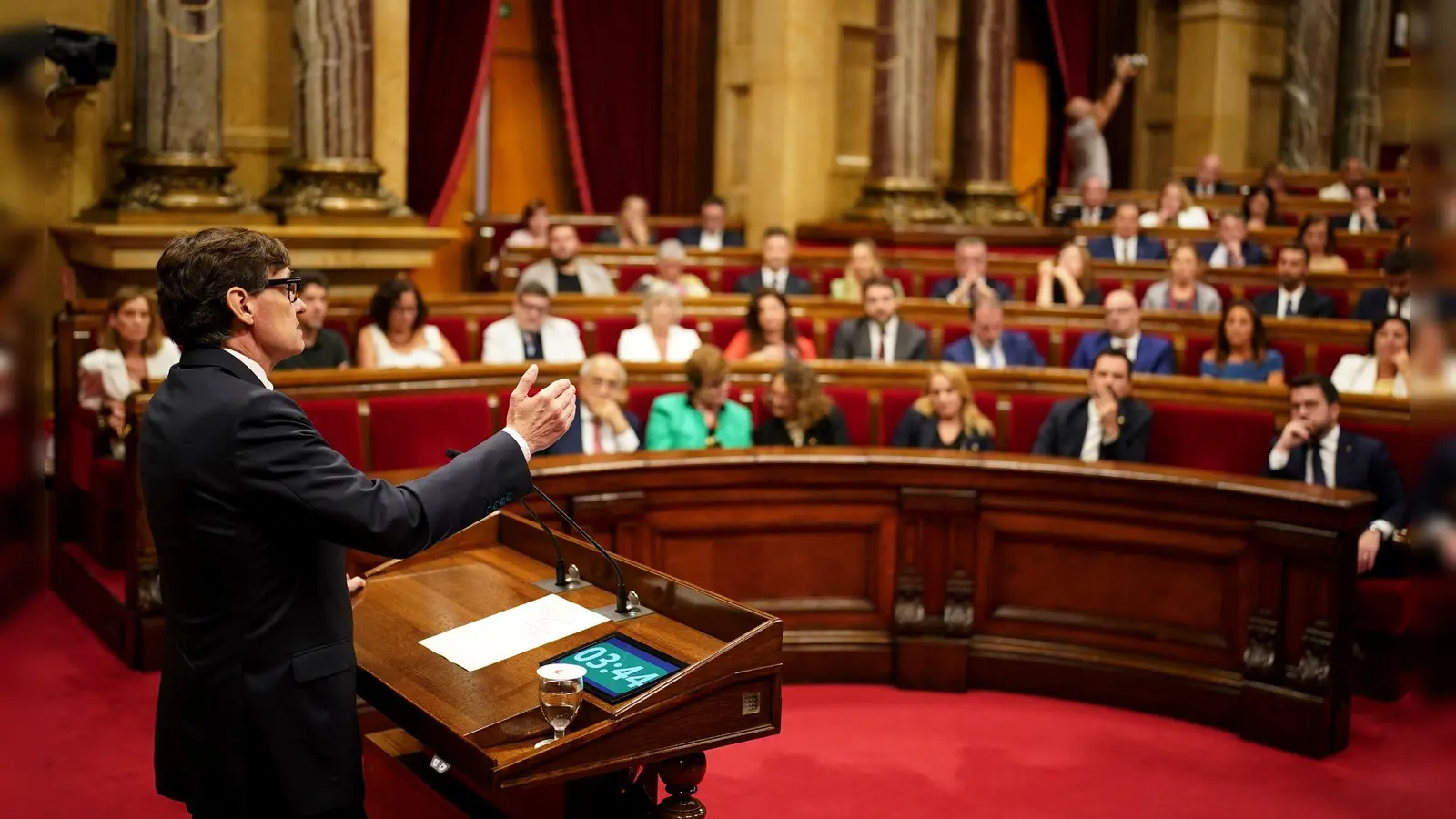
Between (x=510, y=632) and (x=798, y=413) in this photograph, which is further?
(x=798, y=413)

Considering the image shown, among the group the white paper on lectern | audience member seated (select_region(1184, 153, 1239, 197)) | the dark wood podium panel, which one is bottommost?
the dark wood podium panel

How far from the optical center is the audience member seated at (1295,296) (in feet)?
21.9

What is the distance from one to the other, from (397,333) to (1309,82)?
982cm

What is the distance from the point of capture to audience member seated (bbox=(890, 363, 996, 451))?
4.62m

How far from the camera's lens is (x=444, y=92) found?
9.40 m

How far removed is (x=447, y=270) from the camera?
9797mm

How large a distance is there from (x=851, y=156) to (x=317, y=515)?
27.6 ft

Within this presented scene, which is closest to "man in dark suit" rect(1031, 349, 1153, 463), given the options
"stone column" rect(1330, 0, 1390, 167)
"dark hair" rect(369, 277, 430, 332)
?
"dark hair" rect(369, 277, 430, 332)

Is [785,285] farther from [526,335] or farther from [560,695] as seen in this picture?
[560,695]

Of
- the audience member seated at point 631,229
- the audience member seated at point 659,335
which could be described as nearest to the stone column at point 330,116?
the audience member seated at point 659,335

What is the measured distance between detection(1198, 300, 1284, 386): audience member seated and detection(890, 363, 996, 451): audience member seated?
142cm

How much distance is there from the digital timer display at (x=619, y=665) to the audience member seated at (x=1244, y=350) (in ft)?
13.4

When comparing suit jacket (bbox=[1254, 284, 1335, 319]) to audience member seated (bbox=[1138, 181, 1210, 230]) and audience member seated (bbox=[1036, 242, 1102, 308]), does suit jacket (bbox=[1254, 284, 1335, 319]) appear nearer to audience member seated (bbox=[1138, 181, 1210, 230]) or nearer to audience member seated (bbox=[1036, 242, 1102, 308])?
audience member seated (bbox=[1036, 242, 1102, 308])

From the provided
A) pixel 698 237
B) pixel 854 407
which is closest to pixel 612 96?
pixel 698 237
